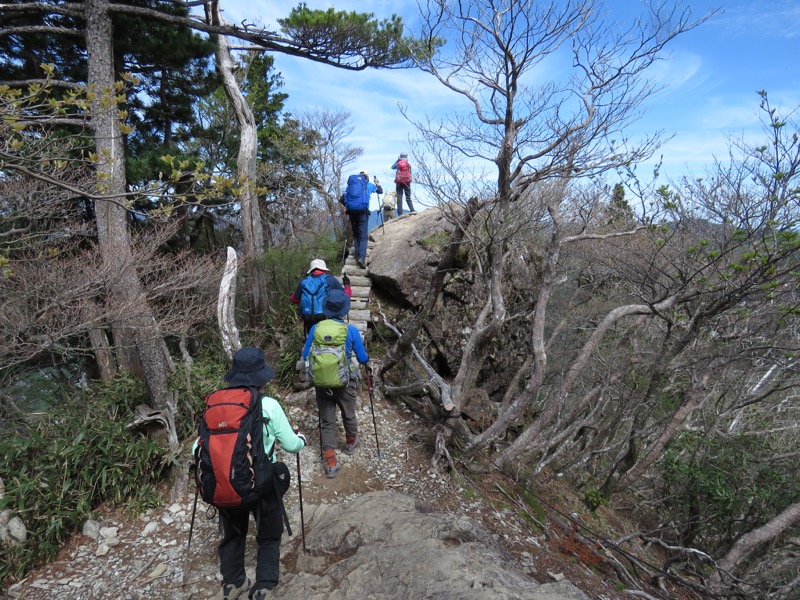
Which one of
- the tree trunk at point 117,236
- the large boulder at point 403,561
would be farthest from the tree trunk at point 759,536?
the tree trunk at point 117,236

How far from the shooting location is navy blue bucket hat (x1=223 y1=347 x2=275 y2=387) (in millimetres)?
2742

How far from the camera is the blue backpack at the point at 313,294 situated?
539 centimetres

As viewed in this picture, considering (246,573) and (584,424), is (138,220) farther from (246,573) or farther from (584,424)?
(584,424)

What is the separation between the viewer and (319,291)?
540 centimetres

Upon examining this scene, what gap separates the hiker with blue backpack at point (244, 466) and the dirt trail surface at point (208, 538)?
0.35m

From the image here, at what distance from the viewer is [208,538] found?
3891 millimetres

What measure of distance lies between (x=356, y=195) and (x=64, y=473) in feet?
18.9

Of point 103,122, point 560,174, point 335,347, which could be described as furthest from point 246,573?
point 103,122

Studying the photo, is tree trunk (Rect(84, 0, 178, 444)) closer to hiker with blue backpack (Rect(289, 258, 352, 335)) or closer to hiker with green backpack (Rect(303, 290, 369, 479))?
hiker with blue backpack (Rect(289, 258, 352, 335))

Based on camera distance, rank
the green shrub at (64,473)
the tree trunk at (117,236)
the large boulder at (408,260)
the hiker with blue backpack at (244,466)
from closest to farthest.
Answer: the hiker with blue backpack at (244,466) → the green shrub at (64,473) → the tree trunk at (117,236) → the large boulder at (408,260)

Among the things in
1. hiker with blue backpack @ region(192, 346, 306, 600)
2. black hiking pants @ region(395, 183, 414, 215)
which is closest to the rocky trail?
hiker with blue backpack @ region(192, 346, 306, 600)

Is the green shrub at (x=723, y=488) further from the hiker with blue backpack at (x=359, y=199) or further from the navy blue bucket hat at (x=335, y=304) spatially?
the hiker with blue backpack at (x=359, y=199)

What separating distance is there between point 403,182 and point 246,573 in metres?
9.40

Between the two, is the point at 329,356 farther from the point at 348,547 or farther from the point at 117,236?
the point at 117,236
